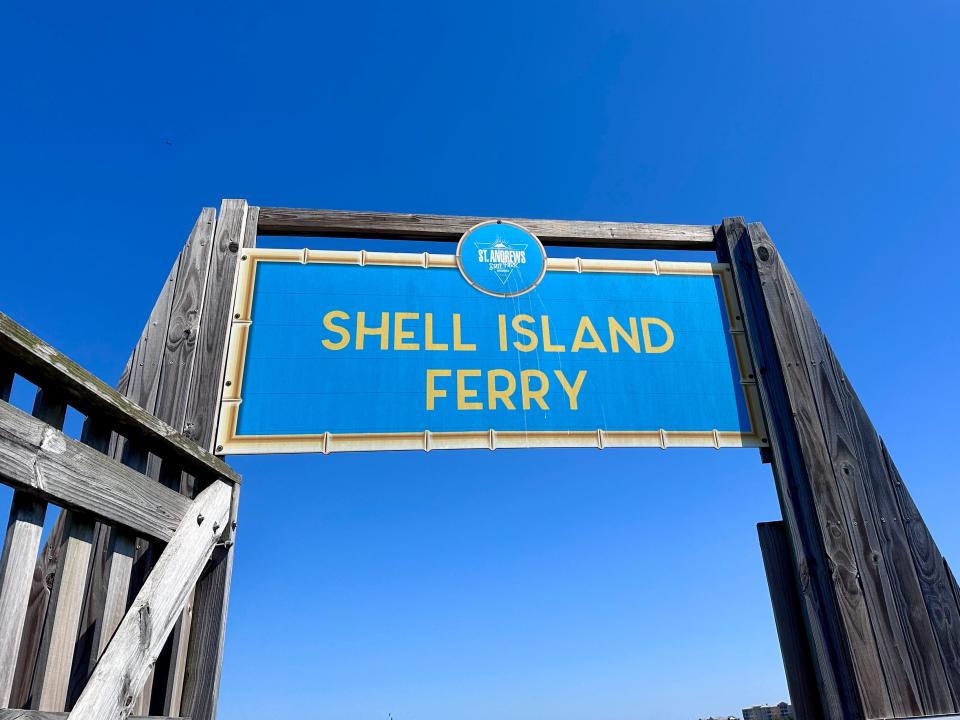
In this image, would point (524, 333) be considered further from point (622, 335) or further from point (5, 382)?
point (5, 382)

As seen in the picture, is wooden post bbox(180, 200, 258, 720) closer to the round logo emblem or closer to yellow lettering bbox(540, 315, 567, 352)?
the round logo emblem

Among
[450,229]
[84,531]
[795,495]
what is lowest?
[84,531]

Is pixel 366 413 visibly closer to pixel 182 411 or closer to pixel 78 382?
pixel 182 411

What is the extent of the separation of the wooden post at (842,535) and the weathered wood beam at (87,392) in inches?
117

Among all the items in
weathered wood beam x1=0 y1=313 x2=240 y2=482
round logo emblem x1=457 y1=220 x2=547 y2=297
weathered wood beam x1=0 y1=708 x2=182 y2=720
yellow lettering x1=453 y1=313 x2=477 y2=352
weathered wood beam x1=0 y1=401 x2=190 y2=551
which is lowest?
weathered wood beam x1=0 y1=708 x2=182 y2=720

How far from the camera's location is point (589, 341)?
13.3 feet

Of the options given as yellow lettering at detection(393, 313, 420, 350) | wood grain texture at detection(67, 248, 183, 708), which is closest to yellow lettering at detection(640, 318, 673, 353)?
yellow lettering at detection(393, 313, 420, 350)

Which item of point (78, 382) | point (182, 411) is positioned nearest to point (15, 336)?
point (78, 382)

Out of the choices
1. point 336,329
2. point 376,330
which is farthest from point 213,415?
point 376,330

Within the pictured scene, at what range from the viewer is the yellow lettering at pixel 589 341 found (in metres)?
4.04

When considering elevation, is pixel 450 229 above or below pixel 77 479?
above

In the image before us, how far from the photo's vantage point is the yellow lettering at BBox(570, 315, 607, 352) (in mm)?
4035

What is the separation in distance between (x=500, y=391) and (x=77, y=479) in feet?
7.07

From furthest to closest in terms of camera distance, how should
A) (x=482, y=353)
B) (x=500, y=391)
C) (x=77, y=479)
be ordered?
→ (x=482, y=353) < (x=500, y=391) < (x=77, y=479)
